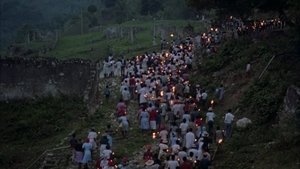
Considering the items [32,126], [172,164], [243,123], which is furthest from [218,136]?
[32,126]

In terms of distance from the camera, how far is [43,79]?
35219 mm

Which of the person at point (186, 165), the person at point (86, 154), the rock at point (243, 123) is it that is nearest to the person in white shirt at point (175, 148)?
the person at point (186, 165)

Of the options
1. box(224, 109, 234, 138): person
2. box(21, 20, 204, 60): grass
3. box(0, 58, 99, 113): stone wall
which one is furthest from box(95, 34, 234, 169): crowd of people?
box(21, 20, 204, 60): grass

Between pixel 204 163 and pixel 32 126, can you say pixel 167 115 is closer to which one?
pixel 204 163

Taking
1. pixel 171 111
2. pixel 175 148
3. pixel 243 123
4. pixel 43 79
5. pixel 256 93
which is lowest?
pixel 175 148

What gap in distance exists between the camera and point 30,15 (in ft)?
394

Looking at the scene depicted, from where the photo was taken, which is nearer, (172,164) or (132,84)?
(172,164)

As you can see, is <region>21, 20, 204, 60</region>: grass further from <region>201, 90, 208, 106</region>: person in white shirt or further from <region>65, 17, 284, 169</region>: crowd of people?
<region>201, 90, 208, 106</region>: person in white shirt

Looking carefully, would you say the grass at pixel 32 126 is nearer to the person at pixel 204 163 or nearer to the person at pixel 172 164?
the person at pixel 172 164

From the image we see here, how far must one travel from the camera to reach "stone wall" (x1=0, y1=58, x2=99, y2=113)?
34812 mm

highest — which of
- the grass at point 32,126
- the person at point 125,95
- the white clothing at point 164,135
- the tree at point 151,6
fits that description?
the tree at point 151,6

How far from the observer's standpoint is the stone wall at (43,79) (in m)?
34.8

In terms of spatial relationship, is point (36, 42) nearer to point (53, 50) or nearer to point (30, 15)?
point (53, 50)

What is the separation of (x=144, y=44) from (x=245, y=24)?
77.4 ft
